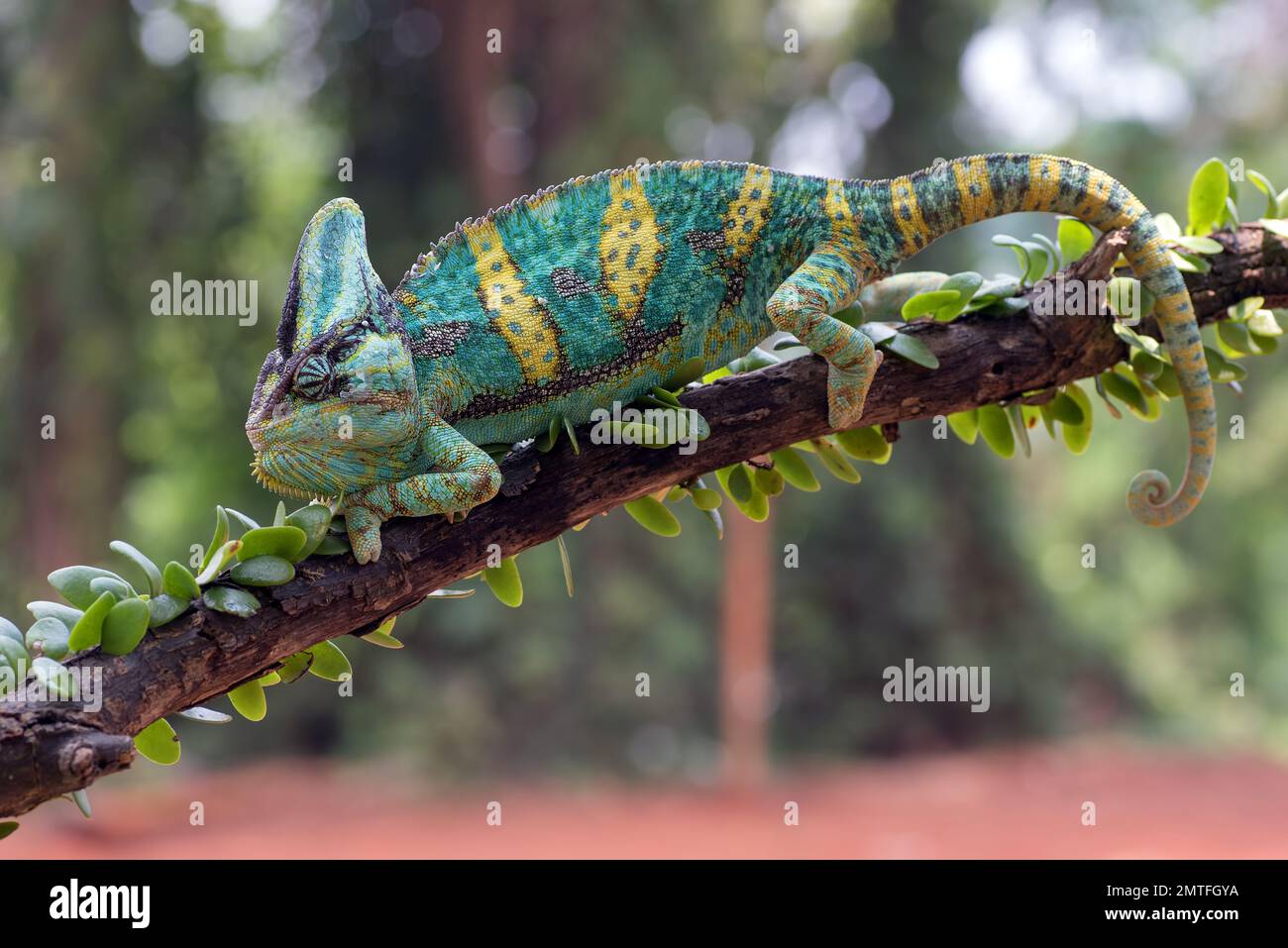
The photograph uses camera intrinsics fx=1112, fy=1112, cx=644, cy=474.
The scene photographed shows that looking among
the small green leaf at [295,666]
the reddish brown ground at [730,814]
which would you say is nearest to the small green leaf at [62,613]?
the small green leaf at [295,666]

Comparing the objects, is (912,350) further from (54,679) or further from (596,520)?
(596,520)

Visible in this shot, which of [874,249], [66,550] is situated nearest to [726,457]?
[874,249]

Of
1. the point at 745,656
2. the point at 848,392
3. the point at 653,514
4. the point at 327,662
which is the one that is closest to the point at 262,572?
the point at 327,662

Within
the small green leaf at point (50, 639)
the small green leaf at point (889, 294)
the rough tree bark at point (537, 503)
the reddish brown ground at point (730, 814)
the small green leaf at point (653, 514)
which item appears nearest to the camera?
the rough tree bark at point (537, 503)

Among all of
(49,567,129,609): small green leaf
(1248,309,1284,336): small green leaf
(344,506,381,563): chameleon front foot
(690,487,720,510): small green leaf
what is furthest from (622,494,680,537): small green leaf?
(1248,309,1284,336): small green leaf

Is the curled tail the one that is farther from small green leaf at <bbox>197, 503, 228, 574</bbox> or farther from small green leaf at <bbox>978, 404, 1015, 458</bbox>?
small green leaf at <bbox>197, 503, 228, 574</bbox>

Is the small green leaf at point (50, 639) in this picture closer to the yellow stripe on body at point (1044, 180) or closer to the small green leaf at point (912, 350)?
the small green leaf at point (912, 350)

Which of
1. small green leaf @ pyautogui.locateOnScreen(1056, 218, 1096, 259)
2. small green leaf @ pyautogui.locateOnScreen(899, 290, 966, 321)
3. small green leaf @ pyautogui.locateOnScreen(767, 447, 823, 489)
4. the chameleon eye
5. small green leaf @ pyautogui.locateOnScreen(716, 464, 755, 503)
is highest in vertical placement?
small green leaf @ pyautogui.locateOnScreen(1056, 218, 1096, 259)

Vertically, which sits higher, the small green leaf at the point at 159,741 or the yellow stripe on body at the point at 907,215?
the yellow stripe on body at the point at 907,215
